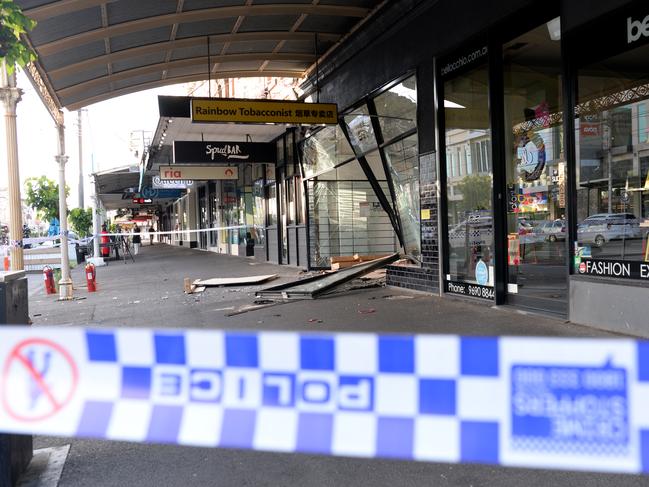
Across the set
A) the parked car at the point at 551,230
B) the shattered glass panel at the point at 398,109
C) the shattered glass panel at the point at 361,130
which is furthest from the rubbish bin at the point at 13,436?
the shattered glass panel at the point at 361,130

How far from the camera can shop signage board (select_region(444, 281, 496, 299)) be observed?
7418mm

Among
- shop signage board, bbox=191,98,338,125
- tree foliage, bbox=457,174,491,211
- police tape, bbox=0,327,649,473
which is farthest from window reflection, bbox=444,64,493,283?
police tape, bbox=0,327,649,473

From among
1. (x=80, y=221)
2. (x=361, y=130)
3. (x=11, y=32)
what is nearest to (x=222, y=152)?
(x=361, y=130)

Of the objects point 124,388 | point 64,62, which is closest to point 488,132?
point 124,388

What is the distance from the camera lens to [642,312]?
5.04 metres

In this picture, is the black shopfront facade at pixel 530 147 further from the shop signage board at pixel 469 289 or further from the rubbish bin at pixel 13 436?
the rubbish bin at pixel 13 436

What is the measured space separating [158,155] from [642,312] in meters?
15.8

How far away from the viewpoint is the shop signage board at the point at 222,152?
13000 mm

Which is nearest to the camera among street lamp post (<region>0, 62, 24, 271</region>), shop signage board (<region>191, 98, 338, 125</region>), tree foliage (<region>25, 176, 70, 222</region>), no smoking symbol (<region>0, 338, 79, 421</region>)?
no smoking symbol (<region>0, 338, 79, 421</region>)

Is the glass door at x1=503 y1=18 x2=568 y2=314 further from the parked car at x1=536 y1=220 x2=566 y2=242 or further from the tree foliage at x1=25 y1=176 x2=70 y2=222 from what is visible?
the tree foliage at x1=25 y1=176 x2=70 y2=222

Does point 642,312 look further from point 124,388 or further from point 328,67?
point 328,67

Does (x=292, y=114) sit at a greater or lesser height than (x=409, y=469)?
greater

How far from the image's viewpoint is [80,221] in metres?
26.1

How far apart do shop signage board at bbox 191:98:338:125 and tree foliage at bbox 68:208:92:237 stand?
19.2m
